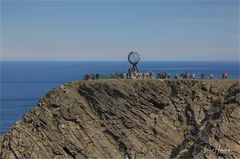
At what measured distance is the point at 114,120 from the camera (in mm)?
80375

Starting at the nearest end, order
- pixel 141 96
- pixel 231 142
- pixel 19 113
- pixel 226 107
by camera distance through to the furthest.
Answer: pixel 231 142, pixel 226 107, pixel 141 96, pixel 19 113

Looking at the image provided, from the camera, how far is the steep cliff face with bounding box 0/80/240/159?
7781cm

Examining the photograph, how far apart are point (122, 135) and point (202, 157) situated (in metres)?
27.1

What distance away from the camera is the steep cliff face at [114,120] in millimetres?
77812

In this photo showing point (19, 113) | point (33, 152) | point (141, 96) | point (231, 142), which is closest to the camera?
point (231, 142)

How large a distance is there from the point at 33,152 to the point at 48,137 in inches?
106

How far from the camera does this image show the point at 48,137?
78000 mm

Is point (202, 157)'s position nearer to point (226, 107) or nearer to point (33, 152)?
point (226, 107)

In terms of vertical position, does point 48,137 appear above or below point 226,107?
below

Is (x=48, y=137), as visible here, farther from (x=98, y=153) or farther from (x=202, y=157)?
(x=202, y=157)

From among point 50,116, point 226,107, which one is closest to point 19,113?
point 50,116

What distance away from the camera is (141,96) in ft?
268

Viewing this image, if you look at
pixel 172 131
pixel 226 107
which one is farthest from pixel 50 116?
pixel 226 107

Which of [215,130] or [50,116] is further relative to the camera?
[50,116]
